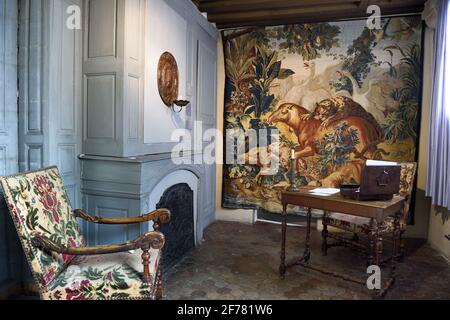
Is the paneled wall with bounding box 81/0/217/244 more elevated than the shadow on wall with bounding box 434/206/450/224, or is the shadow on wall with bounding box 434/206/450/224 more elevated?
the paneled wall with bounding box 81/0/217/244

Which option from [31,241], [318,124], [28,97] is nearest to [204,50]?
[318,124]

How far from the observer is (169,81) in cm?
302

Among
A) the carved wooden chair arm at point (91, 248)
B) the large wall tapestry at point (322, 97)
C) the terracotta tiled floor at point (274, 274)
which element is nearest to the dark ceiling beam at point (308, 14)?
the large wall tapestry at point (322, 97)

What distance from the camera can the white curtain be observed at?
3043 mm

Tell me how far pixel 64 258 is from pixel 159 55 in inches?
73.7

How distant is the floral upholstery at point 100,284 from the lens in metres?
1.68

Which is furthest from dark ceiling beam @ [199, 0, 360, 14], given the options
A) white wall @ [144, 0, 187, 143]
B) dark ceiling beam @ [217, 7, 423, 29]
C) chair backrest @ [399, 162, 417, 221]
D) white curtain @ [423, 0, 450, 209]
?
chair backrest @ [399, 162, 417, 221]

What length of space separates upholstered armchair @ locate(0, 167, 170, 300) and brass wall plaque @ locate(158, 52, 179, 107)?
1.37 meters

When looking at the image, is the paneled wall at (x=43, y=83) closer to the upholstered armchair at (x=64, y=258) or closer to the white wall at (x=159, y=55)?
the upholstered armchair at (x=64, y=258)

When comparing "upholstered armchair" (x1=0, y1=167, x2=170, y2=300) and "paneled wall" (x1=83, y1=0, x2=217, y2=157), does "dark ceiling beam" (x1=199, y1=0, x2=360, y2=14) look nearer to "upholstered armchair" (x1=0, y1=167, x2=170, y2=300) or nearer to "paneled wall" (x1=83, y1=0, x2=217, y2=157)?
"paneled wall" (x1=83, y1=0, x2=217, y2=157)

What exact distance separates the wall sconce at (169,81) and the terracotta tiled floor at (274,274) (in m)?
1.59
